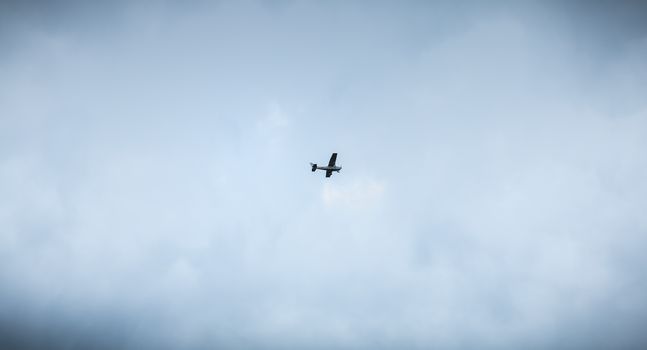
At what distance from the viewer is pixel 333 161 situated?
9006cm
